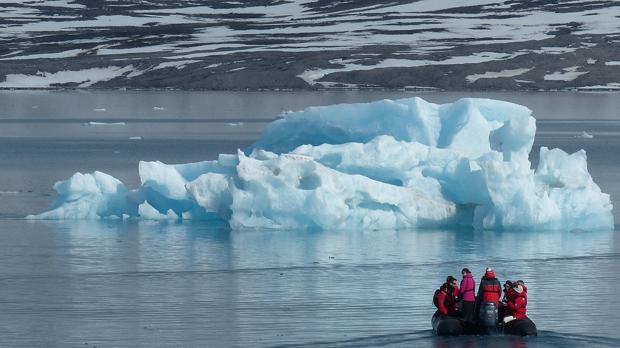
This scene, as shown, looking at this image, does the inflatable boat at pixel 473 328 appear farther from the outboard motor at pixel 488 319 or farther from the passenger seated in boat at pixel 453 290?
the passenger seated in boat at pixel 453 290

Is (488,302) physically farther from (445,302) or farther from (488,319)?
(445,302)

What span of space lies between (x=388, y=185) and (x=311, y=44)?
5732 centimetres

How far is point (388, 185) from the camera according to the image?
54.6 ft

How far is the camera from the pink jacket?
11.2 m

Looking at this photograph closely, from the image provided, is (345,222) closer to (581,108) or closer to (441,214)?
(441,214)

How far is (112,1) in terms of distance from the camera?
95125 mm

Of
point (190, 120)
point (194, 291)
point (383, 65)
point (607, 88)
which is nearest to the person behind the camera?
point (194, 291)

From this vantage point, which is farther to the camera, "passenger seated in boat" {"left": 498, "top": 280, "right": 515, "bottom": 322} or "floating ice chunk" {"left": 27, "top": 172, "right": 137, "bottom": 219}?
"floating ice chunk" {"left": 27, "top": 172, "right": 137, "bottom": 219}

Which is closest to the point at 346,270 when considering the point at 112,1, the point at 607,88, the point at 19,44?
the point at 607,88

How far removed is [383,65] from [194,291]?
171 ft

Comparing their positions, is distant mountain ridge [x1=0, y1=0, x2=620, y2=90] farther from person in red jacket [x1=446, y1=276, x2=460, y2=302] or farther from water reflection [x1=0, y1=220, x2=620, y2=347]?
person in red jacket [x1=446, y1=276, x2=460, y2=302]

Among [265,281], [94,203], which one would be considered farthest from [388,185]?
[94,203]

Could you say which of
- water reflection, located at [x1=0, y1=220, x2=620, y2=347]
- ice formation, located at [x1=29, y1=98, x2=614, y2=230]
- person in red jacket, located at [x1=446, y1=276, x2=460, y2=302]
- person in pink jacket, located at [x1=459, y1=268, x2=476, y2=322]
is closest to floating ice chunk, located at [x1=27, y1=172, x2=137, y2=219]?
ice formation, located at [x1=29, y1=98, x2=614, y2=230]

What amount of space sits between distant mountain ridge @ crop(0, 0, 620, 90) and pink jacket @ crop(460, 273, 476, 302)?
49.7 m
